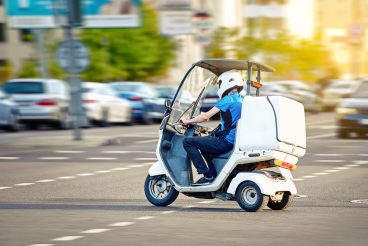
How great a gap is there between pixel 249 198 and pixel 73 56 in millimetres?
15718

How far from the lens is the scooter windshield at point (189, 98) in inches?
577

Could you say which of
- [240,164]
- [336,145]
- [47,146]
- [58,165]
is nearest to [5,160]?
[58,165]

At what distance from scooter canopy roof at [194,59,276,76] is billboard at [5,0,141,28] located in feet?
94.1

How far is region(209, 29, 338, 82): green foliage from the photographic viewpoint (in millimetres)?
71938

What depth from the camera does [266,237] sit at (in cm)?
1112

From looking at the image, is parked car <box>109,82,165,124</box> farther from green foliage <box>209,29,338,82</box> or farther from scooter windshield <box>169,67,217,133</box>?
scooter windshield <box>169,67,217,133</box>

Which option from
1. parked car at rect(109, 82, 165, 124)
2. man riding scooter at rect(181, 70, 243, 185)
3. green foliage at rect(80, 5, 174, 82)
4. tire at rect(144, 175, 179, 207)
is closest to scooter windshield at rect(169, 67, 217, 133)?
man riding scooter at rect(181, 70, 243, 185)

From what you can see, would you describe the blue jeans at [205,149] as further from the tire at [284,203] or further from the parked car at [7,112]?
the parked car at [7,112]

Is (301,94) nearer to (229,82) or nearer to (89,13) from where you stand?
(89,13)

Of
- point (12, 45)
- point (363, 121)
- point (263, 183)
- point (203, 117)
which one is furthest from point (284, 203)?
point (12, 45)

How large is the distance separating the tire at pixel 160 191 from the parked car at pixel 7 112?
21.7 m

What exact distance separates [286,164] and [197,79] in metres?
1.74

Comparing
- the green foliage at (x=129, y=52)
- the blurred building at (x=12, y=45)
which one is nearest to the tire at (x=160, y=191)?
the green foliage at (x=129, y=52)

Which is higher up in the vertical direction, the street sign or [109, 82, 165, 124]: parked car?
the street sign
